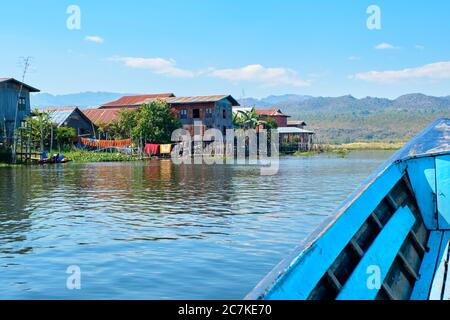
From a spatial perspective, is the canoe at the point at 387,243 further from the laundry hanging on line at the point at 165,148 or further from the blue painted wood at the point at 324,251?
the laundry hanging on line at the point at 165,148

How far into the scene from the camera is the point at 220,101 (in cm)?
5431

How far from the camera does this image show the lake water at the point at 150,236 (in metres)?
7.45

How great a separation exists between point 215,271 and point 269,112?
75.6m

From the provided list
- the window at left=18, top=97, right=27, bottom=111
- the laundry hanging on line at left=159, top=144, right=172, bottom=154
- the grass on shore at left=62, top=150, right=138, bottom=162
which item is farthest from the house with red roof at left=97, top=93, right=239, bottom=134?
the window at left=18, top=97, right=27, bottom=111

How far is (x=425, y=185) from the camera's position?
7078mm

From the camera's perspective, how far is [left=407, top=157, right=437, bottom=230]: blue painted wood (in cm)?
700

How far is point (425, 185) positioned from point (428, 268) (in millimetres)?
1570

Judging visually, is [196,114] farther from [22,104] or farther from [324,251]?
[324,251]

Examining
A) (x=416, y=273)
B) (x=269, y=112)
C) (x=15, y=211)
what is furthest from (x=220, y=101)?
(x=416, y=273)

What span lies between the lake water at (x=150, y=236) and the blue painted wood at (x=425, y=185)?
2455 millimetres

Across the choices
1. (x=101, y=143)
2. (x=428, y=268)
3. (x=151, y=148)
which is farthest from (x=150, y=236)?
(x=101, y=143)
